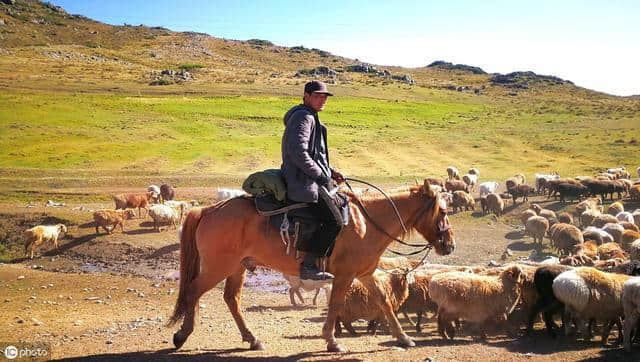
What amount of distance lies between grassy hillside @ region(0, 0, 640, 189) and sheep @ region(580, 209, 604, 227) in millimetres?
13341

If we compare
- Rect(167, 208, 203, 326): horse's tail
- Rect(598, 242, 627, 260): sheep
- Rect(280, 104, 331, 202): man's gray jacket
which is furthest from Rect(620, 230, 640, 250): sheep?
Rect(167, 208, 203, 326): horse's tail

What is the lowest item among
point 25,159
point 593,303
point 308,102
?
point 25,159

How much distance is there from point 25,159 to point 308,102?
123ft

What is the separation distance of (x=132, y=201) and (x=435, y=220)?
57.6 feet

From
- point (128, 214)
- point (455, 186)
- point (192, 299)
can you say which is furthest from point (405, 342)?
point (455, 186)

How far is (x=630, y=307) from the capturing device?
29.4 ft

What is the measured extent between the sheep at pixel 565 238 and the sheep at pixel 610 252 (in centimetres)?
174

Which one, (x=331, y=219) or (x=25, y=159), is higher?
(x=331, y=219)

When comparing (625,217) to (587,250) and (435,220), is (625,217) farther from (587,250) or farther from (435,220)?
(435,220)

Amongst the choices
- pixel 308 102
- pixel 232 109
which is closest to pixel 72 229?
pixel 308 102

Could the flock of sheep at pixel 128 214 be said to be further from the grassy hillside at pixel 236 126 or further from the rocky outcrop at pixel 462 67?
the rocky outcrop at pixel 462 67

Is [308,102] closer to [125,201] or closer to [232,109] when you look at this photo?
[125,201]

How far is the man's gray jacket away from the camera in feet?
25.1

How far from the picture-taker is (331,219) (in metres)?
7.86
